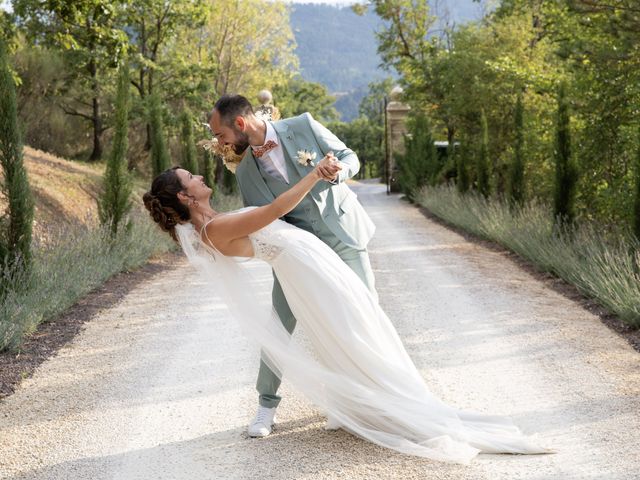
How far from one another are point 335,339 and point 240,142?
4.05ft

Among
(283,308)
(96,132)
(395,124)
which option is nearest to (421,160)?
(96,132)

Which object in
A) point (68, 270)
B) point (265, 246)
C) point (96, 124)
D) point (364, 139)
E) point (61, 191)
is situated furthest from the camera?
point (364, 139)

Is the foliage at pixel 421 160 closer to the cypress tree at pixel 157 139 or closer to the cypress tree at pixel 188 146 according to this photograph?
the cypress tree at pixel 188 146

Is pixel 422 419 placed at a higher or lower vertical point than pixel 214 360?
higher

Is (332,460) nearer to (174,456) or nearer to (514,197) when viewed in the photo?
(174,456)

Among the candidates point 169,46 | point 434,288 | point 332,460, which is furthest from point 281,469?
point 169,46

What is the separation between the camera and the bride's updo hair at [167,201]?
489cm

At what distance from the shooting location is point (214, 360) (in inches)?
289

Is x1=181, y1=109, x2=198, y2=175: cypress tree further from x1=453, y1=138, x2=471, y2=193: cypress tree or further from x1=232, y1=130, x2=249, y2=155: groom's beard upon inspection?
x1=232, y1=130, x2=249, y2=155: groom's beard

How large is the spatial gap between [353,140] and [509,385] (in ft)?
298

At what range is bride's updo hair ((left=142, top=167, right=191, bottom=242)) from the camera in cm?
489

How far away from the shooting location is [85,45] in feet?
95.1

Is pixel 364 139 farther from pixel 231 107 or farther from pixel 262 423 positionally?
pixel 231 107

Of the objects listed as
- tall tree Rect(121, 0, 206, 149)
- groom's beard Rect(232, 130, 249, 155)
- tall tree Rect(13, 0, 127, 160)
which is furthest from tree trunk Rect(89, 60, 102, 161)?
groom's beard Rect(232, 130, 249, 155)
